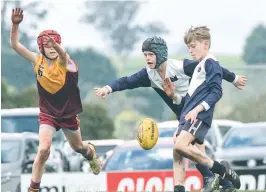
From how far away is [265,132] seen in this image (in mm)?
24625

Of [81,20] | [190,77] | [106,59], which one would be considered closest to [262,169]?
[190,77]

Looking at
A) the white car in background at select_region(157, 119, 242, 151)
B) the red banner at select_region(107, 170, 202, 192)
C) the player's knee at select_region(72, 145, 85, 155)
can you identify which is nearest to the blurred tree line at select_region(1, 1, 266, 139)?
the white car in background at select_region(157, 119, 242, 151)

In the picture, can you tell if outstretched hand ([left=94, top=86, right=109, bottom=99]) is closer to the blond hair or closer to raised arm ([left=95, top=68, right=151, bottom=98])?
raised arm ([left=95, top=68, right=151, bottom=98])

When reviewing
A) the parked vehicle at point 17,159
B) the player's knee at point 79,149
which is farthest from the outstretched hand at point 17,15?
the parked vehicle at point 17,159

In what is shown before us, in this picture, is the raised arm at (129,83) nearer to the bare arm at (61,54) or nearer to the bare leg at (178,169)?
the bare arm at (61,54)

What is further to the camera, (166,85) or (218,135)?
(218,135)

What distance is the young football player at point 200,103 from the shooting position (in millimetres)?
13102

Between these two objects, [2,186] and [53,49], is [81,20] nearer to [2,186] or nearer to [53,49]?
[2,186]

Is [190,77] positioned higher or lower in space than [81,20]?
lower

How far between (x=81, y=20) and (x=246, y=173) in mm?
73101

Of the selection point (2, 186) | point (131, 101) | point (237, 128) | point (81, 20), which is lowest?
point (2, 186)

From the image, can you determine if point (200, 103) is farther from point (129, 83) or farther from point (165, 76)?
point (129, 83)

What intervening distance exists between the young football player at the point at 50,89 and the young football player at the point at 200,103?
1435 millimetres

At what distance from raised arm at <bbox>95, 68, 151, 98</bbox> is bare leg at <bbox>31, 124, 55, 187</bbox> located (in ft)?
2.36
